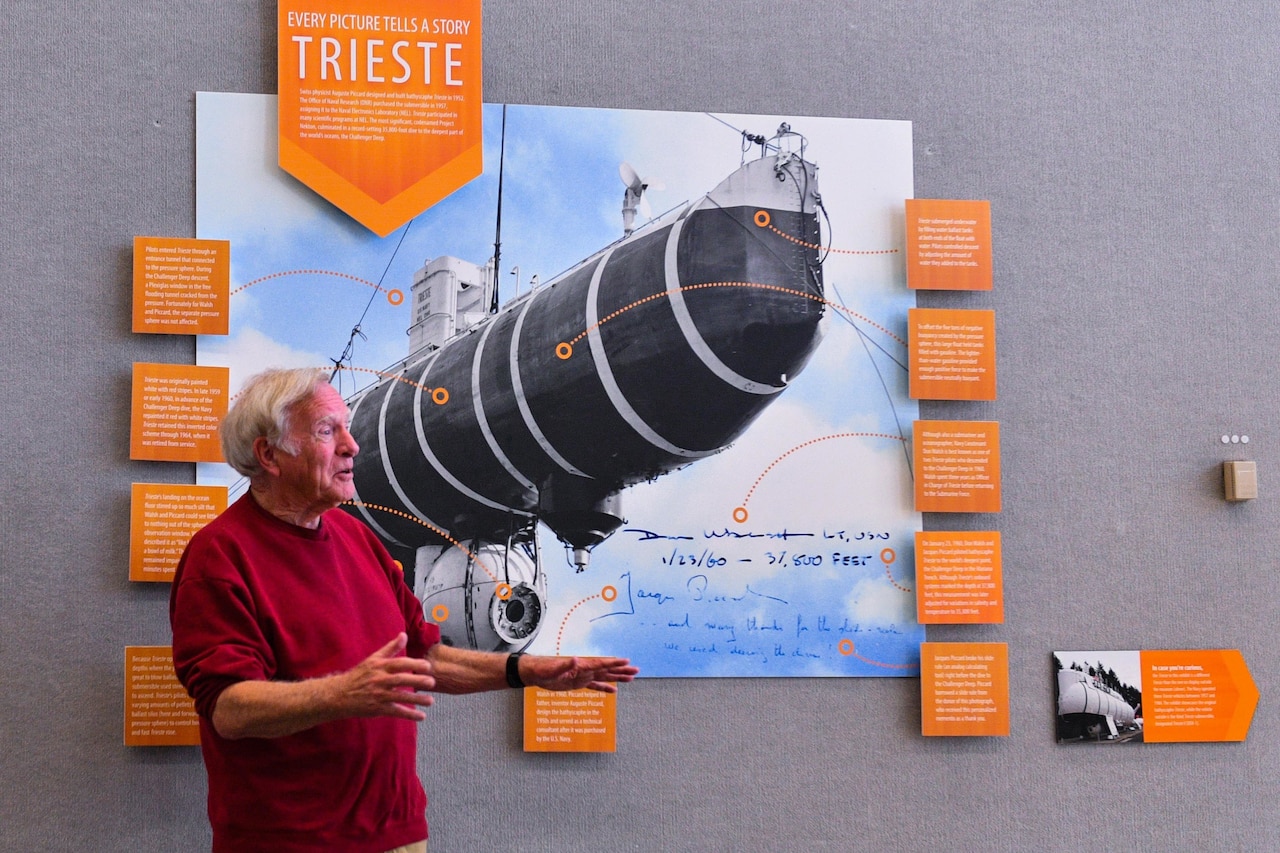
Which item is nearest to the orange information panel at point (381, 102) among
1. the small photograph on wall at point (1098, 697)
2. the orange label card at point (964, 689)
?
the orange label card at point (964, 689)

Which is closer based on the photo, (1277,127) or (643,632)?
(643,632)

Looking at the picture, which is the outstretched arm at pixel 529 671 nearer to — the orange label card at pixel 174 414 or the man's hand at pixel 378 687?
the man's hand at pixel 378 687

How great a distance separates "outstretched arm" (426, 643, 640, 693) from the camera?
148 cm

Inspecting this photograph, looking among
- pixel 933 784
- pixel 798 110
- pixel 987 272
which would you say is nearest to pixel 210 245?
pixel 798 110

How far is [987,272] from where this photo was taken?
2.04m

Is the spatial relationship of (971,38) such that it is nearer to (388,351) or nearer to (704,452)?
(704,452)

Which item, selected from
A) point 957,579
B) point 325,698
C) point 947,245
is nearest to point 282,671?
point 325,698

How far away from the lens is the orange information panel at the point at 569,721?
1860mm

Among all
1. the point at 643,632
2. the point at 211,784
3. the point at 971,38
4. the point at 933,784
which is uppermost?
the point at 971,38

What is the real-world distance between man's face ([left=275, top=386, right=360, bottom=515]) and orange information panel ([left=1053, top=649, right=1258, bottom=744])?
4.62ft

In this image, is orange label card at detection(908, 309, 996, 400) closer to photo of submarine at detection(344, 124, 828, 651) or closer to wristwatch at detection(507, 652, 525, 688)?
photo of submarine at detection(344, 124, 828, 651)

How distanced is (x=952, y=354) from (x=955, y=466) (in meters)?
0.22

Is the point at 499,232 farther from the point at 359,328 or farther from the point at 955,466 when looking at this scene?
the point at 955,466

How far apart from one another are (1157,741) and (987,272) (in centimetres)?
97
